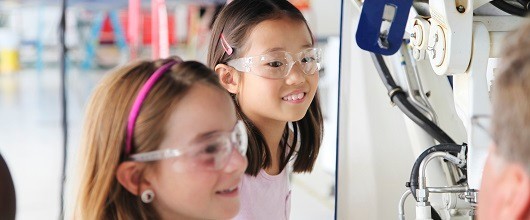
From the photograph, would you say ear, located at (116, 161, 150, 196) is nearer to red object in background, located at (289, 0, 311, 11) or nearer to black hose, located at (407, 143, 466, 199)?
black hose, located at (407, 143, 466, 199)

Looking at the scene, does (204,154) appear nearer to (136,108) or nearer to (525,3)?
(136,108)

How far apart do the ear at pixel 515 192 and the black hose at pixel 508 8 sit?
69cm

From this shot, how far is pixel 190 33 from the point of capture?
Answer: 9117mm

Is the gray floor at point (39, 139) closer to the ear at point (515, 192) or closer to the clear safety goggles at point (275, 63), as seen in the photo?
the clear safety goggles at point (275, 63)

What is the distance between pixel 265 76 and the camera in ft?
5.58

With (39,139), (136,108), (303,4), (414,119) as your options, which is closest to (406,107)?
(414,119)

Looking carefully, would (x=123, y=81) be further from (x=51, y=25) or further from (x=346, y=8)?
(x=51, y=25)

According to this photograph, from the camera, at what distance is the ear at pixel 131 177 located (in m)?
1.16

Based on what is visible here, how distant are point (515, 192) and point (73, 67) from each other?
317 inches

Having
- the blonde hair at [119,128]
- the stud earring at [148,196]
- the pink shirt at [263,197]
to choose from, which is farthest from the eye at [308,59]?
the stud earring at [148,196]

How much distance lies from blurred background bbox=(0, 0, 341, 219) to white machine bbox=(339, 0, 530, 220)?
115 centimetres

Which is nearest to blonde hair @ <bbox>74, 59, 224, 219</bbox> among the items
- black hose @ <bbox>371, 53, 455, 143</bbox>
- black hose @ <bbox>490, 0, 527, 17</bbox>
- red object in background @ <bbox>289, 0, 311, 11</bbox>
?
black hose @ <bbox>490, 0, 527, 17</bbox>

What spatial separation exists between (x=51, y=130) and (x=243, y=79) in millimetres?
4233

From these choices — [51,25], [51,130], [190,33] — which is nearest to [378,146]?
[51,130]
